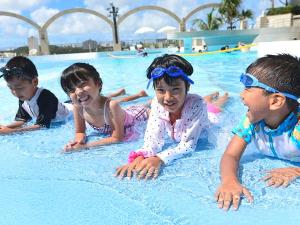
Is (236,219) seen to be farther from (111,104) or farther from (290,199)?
(111,104)

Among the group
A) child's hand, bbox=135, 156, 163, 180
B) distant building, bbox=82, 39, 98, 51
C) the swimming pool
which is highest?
distant building, bbox=82, 39, 98, 51

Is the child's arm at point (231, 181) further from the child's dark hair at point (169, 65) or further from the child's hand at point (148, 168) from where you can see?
the child's dark hair at point (169, 65)

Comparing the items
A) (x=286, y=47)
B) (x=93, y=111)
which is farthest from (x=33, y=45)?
(x=93, y=111)

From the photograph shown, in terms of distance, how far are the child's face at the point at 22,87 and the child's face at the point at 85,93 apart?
1.19 metres

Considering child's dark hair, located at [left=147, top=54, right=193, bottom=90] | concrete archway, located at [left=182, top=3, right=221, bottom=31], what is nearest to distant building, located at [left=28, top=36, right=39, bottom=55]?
concrete archway, located at [left=182, top=3, right=221, bottom=31]

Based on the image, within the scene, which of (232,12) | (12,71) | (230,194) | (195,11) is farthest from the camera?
(195,11)

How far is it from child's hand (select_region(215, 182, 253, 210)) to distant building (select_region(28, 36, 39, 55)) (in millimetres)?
36240

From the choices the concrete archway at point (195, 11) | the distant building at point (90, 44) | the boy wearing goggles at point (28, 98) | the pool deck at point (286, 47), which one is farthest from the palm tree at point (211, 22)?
the boy wearing goggles at point (28, 98)

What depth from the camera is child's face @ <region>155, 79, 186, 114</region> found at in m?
2.89

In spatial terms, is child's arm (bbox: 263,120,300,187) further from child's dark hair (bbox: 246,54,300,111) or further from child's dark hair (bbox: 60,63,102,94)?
child's dark hair (bbox: 60,63,102,94)

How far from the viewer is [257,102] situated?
7.86 feet

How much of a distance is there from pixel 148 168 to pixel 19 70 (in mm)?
2515

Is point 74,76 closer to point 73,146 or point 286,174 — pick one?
point 73,146

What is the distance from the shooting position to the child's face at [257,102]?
2.38 metres
